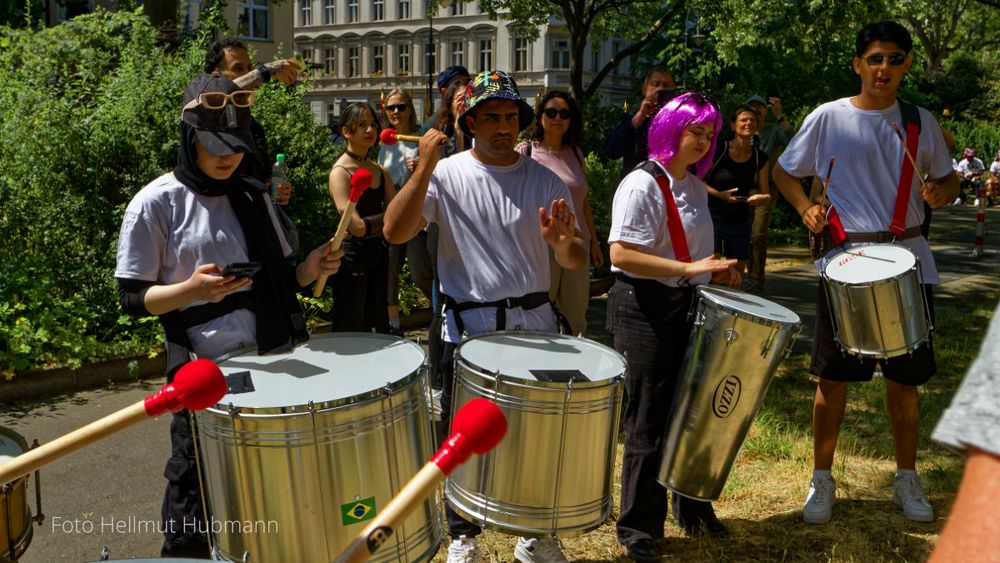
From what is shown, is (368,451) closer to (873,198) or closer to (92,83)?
(873,198)

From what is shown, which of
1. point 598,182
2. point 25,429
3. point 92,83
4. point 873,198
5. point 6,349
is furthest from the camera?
point 598,182

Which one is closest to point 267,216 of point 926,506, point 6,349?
point 926,506

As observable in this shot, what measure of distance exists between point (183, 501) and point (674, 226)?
2.20 m

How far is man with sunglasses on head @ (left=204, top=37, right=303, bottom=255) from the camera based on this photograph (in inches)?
147

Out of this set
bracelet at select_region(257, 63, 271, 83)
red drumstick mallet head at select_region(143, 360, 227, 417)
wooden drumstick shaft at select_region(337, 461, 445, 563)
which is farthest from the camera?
bracelet at select_region(257, 63, 271, 83)

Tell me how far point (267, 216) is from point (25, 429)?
132 inches

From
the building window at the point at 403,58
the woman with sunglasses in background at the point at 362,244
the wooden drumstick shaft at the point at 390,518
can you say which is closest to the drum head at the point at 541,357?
the wooden drumstick shaft at the point at 390,518

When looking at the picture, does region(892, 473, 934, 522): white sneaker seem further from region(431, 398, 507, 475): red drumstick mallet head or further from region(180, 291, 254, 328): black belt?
region(431, 398, 507, 475): red drumstick mallet head

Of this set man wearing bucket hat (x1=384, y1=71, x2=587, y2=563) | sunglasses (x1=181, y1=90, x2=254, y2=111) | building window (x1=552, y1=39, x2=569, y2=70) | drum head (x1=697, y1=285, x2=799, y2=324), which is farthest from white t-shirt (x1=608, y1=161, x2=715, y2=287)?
building window (x1=552, y1=39, x2=569, y2=70)

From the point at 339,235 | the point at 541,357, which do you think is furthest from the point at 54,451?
the point at 541,357

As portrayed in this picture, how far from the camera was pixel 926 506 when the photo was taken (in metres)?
4.56

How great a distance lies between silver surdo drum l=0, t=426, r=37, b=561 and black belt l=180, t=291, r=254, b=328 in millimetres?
706

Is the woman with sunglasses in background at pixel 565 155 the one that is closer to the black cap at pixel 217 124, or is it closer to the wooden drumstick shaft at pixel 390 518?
the black cap at pixel 217 124

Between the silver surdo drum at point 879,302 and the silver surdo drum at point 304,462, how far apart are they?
2.25 meters
